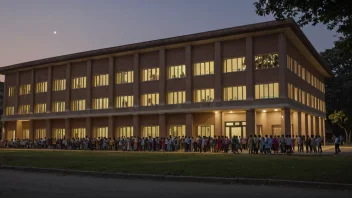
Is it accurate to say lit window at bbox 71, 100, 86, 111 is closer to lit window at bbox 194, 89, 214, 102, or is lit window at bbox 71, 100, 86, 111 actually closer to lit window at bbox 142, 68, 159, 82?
lit window at bbox 142, 68, 159, 82

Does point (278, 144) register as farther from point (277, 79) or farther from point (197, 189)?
point (197, 189)

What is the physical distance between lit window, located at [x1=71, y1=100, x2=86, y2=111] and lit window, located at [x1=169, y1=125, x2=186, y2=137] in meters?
14.7

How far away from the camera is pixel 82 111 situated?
5788 cm

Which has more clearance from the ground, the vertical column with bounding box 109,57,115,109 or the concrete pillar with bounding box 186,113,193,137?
the vertical column with bounding box 109,57,115,109

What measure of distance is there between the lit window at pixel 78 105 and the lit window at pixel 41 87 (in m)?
6.53

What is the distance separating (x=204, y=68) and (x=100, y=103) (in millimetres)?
16631

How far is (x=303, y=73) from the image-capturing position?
52844 mm

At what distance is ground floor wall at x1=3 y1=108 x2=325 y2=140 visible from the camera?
46.1 metres

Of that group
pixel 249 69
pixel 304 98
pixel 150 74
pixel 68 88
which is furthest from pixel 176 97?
pixel 68 88

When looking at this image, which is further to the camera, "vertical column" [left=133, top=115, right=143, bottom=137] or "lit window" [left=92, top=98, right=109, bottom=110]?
"lit window" [left=92, top=98, right=109, bottom=110]

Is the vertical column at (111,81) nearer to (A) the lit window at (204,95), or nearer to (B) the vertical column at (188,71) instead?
(B) the vertical column at (188,71)

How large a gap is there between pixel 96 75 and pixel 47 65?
1001 centimetres

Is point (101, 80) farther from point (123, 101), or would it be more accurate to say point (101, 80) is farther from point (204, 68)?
point (204, 68)

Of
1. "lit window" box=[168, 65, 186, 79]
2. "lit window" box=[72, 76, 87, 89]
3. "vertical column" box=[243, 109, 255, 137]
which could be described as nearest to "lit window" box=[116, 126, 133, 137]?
"lit window" box=[72, 76, 87, 89]
